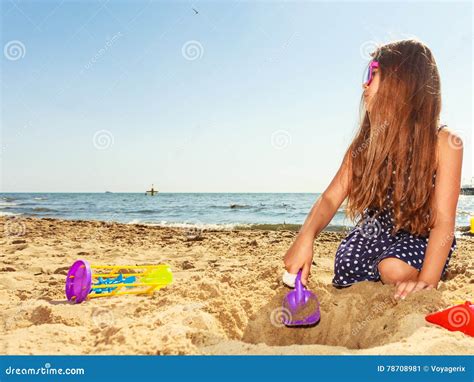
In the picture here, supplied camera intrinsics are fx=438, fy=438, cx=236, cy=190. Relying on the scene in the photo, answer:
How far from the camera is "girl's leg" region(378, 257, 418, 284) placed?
2.25 m

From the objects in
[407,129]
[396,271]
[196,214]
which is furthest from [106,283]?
[196,214]

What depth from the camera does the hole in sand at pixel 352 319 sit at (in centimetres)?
183

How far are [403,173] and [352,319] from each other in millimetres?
791

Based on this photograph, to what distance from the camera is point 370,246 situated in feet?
8.20

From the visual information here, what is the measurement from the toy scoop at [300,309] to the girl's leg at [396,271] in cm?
45

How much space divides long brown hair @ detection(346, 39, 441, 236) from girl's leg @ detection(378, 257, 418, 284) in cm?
21

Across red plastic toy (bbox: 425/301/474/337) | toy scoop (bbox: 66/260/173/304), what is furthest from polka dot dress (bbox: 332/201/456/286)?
toy scoop (bbox: 66/260/173/304)

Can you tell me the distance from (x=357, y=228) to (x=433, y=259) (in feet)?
2.09

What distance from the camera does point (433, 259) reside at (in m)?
2.06

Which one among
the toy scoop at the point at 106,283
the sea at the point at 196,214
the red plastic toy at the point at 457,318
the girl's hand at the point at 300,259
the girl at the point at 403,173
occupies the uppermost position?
the girl at the point at 403,173

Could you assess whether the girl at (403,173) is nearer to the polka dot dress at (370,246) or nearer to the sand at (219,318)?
the polka dot dress at (370,246)

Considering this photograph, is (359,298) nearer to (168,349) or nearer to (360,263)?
(360,263)

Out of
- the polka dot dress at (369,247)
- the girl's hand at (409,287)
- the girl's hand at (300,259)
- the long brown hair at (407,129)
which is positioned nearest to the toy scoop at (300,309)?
the girl's hand at (300,259)
